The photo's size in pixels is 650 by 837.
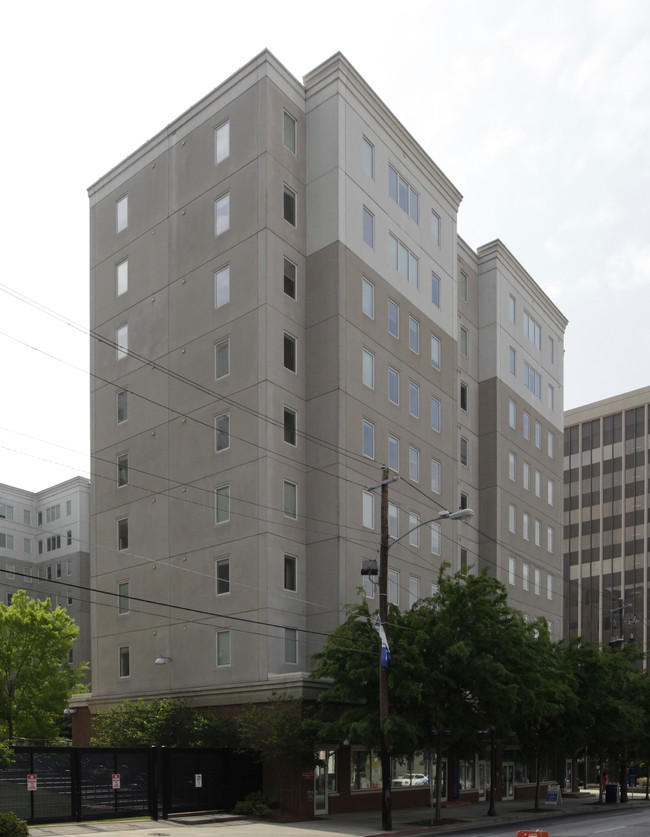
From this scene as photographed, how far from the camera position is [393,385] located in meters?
46.7

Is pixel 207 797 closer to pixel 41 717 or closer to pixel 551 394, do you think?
pixel 41 717

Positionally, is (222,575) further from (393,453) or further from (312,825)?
(312,825)

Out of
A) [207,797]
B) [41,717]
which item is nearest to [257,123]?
[207,797]

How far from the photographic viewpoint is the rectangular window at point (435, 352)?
5106cm

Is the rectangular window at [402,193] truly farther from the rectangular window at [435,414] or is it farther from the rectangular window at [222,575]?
the rectangular window at [222,575]

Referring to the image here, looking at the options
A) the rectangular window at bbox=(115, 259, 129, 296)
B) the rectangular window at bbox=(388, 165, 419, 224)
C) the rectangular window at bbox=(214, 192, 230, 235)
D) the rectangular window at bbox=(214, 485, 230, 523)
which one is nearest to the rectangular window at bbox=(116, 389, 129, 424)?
the rectangular window at bbox=(115, 259, 129, 296)

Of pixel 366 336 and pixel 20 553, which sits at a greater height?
pixel 366 336

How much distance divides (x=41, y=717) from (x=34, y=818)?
25.5 meters

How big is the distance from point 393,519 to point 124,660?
1465cm

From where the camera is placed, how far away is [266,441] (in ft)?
132

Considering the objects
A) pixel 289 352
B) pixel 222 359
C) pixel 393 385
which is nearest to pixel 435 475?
pixel 393 385

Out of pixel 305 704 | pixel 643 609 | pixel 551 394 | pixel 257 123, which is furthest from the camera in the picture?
pixel 643 609

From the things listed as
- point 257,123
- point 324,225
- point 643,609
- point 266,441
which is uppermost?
point 257,123

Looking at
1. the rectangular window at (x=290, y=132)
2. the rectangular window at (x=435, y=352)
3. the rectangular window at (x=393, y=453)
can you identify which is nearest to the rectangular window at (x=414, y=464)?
the rectangular window at (x=393, y=453)
